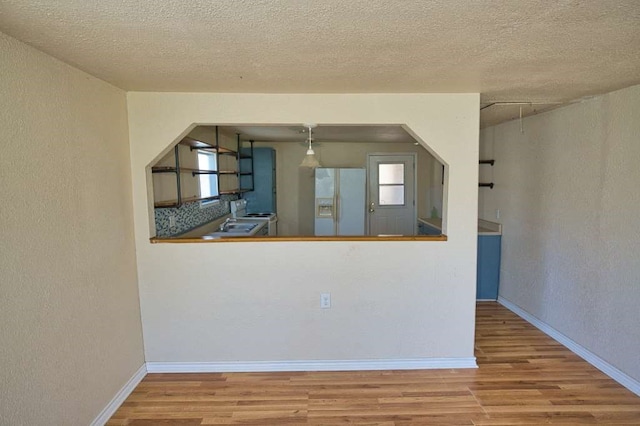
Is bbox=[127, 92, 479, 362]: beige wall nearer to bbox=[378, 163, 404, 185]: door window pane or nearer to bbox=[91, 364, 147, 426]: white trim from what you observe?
bbox=[91, 364, 147, 426]: white trim

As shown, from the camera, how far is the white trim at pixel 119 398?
1971 mm

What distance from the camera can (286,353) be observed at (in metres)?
2.54

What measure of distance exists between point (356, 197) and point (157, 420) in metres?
3.99

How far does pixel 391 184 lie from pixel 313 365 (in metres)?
3.92

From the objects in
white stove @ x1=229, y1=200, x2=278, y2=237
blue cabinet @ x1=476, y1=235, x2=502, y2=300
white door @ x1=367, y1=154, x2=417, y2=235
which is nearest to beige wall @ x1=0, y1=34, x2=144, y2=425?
white stove @ x1=229, y1=200, x2=278, y2=237

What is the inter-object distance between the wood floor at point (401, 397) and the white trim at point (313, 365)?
5cm

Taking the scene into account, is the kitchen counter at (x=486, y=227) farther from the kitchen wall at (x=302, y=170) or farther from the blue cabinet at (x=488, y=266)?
the kitchen wall at (x=302, y=170)

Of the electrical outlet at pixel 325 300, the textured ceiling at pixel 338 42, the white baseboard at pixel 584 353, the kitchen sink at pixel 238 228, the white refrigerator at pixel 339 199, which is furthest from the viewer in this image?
the white refrigerator at pixel 339 199

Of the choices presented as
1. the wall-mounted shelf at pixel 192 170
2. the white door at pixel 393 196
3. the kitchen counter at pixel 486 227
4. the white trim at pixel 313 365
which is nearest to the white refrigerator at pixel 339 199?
the white door at pixel 393 196

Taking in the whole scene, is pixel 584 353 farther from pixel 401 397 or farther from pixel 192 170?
pixel 192 170

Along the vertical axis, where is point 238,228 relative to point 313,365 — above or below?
above

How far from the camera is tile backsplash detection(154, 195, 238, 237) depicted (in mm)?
2777

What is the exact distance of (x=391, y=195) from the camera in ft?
19.2

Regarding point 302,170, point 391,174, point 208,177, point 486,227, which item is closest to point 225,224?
point 208,177
